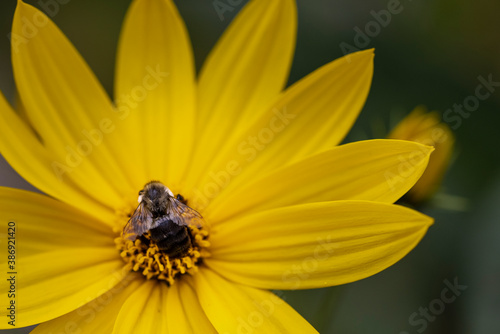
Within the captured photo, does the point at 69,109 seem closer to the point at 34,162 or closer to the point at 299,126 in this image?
the point at 34,162

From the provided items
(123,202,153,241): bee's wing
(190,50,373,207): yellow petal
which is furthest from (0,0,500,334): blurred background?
(123,202,153,241): bee's wing

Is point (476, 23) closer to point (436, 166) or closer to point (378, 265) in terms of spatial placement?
point (436, 166)

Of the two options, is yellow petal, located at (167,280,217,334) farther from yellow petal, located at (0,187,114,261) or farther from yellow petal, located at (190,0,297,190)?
yellow petal, located at (190,0,297,190)

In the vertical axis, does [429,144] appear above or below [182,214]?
below

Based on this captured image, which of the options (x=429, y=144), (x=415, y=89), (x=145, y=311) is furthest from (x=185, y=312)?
(x=415, y=89)

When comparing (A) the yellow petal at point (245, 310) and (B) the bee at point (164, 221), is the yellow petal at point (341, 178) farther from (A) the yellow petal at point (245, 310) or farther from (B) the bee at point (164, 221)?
(A) the yellow petal at point (245, 310)

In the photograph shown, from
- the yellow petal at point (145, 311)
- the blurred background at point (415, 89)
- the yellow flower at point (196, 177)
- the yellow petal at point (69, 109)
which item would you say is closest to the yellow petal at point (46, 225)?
the yellow flower at point (196, 177)
